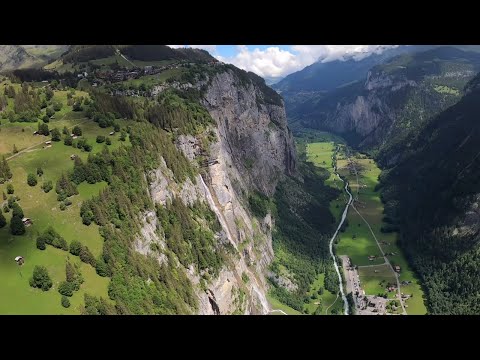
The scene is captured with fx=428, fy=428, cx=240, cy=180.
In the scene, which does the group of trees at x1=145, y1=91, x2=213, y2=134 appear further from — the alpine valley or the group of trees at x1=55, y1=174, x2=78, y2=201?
the group of trees at x1=55, y1=174, x2=78, y2=201

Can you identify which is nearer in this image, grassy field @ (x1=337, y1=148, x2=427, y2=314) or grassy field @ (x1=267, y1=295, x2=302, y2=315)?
grassy field @ (x1=267, y1=295, x2=302, y2=315)

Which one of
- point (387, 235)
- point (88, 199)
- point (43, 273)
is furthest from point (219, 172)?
point (387, 235)

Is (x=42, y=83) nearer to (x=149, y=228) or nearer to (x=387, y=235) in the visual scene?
(x=149, y=228)

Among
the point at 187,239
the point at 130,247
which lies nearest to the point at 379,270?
the point at 187,239

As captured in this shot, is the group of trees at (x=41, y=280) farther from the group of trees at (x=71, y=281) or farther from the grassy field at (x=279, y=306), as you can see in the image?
the grassy field at (x=279, y=306)

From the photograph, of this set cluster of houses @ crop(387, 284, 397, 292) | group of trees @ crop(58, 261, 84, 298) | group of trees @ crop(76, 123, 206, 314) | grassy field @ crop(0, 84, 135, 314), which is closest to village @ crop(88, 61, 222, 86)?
grassy field @ crop(0, 84, 135, 314)

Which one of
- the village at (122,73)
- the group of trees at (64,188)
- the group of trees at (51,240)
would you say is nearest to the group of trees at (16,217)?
the group of trees at (51,240)
